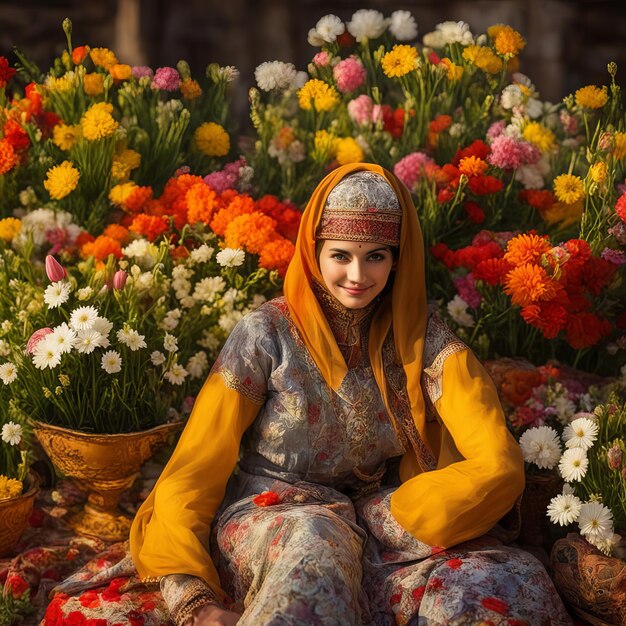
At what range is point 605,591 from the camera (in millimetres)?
2764

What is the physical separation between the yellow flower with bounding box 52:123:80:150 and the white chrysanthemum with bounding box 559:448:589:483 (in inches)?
86.2

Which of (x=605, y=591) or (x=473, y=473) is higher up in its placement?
(x=473, y=473)

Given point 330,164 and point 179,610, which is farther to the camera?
point 330,164

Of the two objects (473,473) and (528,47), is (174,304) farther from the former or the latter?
(528,47)

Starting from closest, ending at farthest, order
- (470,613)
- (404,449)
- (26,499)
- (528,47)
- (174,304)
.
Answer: (470,613) → (404,449) → (26,499) → (174,304) → (528,47)

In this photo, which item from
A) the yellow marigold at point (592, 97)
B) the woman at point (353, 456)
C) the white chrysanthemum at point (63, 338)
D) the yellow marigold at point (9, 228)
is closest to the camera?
the woman at point (353, 456)

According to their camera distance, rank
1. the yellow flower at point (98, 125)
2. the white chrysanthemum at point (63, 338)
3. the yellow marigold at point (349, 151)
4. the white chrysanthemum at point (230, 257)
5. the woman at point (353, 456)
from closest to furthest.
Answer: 1. the woman at point (353, 456)
2. the white chrysanthemum at point (63, 338)
3. the white chrysanthemum at point (230, 257)
4. the yellow flower at point (98, 125)
5. the yellow marigold at point (349, 151)

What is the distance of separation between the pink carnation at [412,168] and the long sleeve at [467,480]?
3.88 ft

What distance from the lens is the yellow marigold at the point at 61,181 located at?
3.80m

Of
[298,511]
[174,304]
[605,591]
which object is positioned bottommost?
[605,591]

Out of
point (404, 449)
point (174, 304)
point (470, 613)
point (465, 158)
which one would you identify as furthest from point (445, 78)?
point (470, 613)

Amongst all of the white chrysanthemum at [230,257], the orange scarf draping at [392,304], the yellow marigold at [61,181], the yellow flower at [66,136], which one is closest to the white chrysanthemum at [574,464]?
the orange scarf draping at [392,304]

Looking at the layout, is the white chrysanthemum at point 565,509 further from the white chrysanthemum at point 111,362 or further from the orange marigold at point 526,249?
the white chrysanthemum at point 111,362

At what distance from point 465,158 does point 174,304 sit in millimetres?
1209
